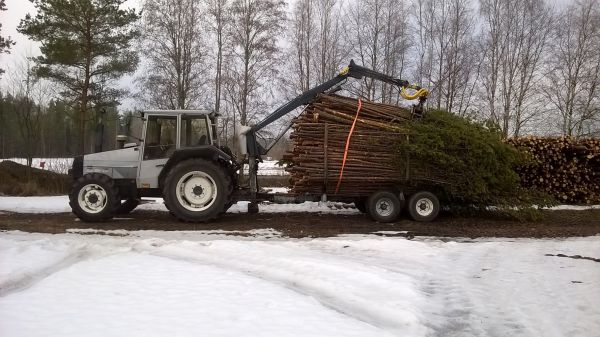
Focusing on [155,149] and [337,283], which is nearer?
[337,283]

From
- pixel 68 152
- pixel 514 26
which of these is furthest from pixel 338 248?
pixel 514 26

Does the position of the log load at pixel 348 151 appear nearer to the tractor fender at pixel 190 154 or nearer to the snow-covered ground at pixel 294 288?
the tractor fender at pixel 190 154

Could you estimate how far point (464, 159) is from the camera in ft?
32.7

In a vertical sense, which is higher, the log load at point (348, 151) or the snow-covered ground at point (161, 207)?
the log load at point (348, 151)

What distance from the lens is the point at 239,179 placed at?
10.7 meters

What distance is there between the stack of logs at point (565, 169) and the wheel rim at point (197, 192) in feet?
29.8

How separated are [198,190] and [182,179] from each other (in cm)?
44

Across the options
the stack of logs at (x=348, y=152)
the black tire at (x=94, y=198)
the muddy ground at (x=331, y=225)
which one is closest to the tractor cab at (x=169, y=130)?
the black tire at (x=94, y=198)

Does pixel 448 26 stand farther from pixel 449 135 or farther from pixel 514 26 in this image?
pixel 449 135

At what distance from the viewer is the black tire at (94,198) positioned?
31.9 feet

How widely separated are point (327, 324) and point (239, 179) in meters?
7.10

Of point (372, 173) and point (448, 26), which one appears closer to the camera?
point (372, 173)

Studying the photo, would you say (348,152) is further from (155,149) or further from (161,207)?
(161,207)

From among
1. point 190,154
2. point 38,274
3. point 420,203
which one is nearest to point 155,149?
point 190,154
